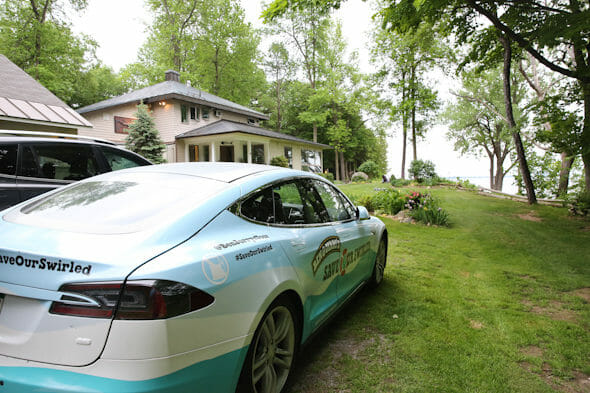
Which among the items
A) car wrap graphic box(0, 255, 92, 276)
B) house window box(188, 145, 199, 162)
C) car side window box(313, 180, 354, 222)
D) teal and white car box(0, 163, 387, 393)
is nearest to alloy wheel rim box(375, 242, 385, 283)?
car side window box(313, 180, 354, 222)

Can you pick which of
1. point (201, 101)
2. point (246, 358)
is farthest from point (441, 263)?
point (201, 101)

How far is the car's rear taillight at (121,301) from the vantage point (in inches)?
48.3

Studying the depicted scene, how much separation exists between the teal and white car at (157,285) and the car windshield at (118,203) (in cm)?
1

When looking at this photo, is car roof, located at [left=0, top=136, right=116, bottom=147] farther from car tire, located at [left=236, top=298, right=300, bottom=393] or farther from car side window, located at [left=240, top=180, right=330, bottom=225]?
car tire, located at [left=236, top=298, right=300, bottom=393]

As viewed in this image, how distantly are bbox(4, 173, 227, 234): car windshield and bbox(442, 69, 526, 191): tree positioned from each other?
31.2 m

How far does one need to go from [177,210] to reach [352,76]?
3624 centimetres

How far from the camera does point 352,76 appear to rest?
113 feet

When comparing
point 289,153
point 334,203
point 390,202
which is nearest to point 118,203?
point 334,203

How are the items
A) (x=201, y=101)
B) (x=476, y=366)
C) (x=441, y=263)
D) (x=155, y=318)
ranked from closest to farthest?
1. (x=155, y=318)
2. (x=476, y=366)
3. (x=441, y=263)
4. (x=201, y=101)

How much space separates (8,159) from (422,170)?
75.2 feet

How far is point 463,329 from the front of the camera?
10.3 feet

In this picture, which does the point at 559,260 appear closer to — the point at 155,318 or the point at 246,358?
the point at 246,358

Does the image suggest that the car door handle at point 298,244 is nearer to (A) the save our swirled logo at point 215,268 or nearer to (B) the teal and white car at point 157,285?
(B) the teal and white car at point 157,285

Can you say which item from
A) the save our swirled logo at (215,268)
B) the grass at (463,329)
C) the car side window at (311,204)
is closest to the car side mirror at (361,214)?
the car side window at (311,204)
